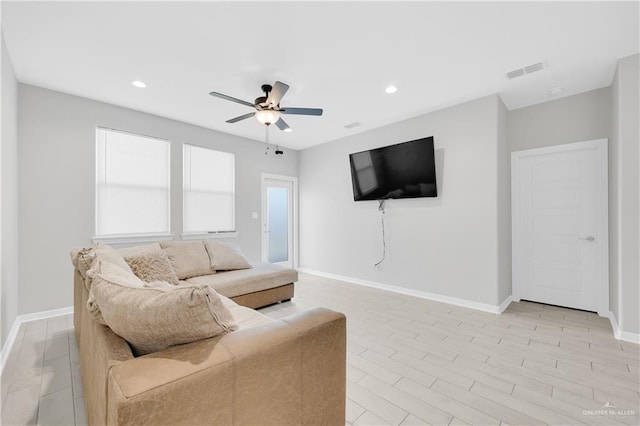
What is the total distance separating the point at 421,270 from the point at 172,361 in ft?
12.6

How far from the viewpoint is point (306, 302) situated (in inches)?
156

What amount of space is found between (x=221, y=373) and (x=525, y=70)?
3810mm

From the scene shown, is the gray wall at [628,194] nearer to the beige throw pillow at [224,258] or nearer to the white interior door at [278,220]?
the beige throw pillow at [224,258]

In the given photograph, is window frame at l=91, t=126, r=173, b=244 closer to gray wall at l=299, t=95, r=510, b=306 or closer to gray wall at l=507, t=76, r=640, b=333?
gray wall at l=299, t=95, r=510, b=306

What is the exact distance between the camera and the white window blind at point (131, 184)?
3760 millimetres

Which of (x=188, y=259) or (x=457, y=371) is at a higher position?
(x=188, y=259)

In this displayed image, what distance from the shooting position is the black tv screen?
404cm

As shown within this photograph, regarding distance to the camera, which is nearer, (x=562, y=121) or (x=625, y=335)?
(x=625, y=335)

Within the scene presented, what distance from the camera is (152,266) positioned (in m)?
2.93

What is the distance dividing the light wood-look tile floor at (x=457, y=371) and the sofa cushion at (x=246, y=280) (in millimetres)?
425

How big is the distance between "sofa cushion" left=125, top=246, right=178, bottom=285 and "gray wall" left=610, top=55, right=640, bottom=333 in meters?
4.52

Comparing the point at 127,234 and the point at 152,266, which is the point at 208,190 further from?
the point at 152,266

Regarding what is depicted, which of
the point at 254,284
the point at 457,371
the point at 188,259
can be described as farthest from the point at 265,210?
the point at 457,371

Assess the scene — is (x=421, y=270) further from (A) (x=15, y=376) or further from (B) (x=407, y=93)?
(A) (x=15, y=376)
